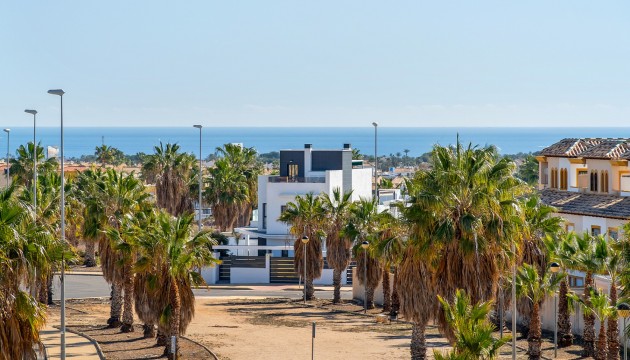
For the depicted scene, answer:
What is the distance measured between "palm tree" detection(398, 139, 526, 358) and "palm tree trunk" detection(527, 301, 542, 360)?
6.09 m

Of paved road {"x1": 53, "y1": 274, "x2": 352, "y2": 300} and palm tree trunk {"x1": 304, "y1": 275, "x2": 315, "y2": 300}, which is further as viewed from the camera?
paved road {"x1": 53, "y1": 274, "x2": 352, "y2": 300}

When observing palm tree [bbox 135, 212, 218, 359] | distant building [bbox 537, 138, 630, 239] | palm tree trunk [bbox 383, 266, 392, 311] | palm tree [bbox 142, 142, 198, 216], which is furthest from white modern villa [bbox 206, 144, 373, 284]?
palm tree [bbox 135, 212, 218, 359]

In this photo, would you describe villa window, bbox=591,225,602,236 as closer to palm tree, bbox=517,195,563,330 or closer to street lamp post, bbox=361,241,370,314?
street lamp post, bbox=361,241,370,314

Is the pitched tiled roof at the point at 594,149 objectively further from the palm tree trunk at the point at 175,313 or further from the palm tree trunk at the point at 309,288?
the palm tree trunk at the point at 175,313

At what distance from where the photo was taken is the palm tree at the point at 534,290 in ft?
137

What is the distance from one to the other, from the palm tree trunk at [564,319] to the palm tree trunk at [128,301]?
62.0 ft

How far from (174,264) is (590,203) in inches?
1199

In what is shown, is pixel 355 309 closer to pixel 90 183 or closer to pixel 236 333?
pixel 236 333

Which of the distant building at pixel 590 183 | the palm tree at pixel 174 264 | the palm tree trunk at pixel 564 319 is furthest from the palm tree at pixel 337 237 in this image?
the palm tree at pixel 174 264

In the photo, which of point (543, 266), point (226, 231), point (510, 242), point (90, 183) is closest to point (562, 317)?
point (543, 266)

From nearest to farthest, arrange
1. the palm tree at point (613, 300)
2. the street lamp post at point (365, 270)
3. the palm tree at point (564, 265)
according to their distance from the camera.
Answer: the palm tree at point (613, 300) → the palm tree at point (564, 265) → the street lamp post at point (365, 270)

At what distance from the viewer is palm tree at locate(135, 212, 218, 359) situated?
4088 centimetres

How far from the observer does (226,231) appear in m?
88.0

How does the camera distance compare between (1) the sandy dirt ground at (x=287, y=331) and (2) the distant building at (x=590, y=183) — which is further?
(2) the distant building at (x=590, y=183)
